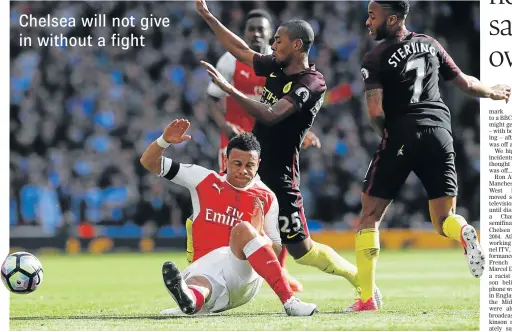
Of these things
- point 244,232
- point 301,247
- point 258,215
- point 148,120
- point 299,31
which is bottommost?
point 301,247

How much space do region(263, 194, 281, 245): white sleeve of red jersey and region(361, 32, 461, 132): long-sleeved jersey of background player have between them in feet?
3.92

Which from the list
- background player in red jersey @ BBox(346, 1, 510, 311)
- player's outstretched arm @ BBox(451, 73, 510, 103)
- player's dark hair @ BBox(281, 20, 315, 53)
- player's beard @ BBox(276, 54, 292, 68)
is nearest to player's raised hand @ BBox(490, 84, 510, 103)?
player's outstretched arm @ BBox(451, 73, 510, 103)

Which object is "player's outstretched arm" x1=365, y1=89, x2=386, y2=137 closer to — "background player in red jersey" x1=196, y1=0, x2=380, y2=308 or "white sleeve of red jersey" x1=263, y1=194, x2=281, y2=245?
"background player in red jersey" x1=196, y1=0, x2=380, y2=308

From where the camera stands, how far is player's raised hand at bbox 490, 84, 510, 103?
328 inches

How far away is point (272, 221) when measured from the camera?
7.69m

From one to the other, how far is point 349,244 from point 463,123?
4.45 metres

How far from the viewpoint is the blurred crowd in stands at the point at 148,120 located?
727 inches

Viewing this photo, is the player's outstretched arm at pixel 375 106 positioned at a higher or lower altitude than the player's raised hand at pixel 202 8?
lower

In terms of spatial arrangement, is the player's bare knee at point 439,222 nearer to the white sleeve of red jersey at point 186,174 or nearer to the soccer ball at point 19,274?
the white sleeve of red jersey at point 186,174

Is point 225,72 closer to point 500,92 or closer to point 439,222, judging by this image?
point 500,92

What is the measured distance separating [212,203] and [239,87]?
3197 millimetres

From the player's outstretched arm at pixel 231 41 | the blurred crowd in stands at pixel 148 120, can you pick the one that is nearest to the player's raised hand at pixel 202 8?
the player's outstretched arm at pixel 231 41

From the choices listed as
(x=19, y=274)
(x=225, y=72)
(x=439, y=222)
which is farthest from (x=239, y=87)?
(x=19, y=274)

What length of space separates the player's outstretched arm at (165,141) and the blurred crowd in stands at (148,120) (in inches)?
422
